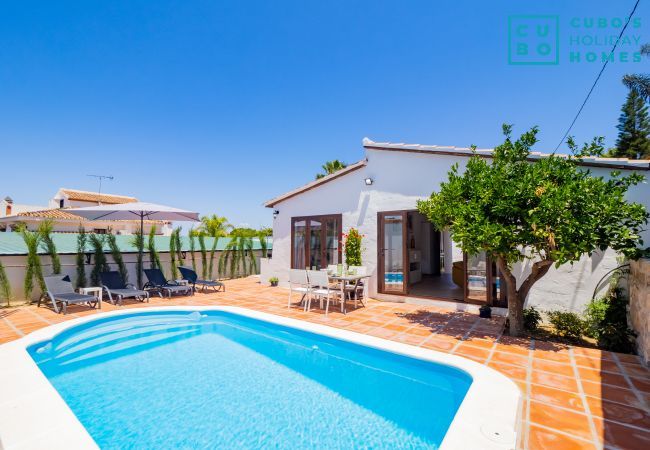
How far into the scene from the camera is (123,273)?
36.0ft

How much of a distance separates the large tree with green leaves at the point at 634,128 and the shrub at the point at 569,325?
26.1m

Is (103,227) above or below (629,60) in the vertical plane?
below

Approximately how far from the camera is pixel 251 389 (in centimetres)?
473

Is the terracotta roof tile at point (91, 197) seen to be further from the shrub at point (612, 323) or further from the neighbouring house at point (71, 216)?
the shrub at point (612, 323)

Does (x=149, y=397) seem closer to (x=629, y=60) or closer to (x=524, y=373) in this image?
(x=524, y=373)

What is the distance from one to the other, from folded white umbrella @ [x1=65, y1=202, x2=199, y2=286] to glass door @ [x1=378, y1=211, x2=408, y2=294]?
7.12 meters

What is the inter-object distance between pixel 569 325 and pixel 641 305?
5.56 ft

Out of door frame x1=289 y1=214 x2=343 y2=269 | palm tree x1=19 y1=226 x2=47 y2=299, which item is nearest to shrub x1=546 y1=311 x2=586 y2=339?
door frame x1=289 y1=214 x2=343 y2=269

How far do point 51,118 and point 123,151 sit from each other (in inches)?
193

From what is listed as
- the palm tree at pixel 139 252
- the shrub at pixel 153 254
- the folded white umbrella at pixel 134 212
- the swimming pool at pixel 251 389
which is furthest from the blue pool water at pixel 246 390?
the shrub at pixel 153 254

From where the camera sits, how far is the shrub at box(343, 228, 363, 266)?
415 inches

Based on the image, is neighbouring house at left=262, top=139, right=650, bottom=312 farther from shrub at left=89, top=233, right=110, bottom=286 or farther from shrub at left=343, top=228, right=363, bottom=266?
shrub at left=89, top=233, right=110, bottom=286

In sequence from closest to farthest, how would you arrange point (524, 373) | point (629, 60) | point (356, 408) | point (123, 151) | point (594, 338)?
point (356, 408) < point (524, 373) < point (594, 338) < point (629, 60) < point (123, 151)

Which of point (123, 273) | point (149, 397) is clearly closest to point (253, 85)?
point (123, 273)
